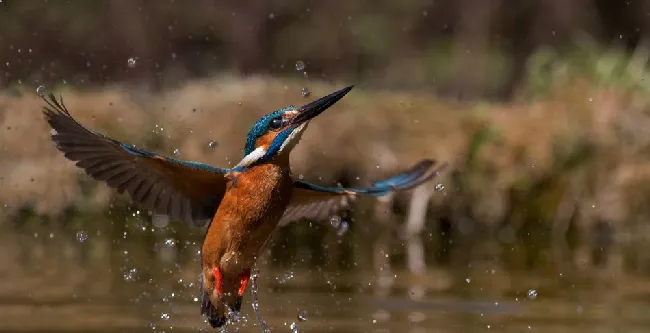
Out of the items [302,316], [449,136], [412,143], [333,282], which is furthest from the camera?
[449,136]

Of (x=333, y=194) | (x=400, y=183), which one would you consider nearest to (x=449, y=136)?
(x=400, y=183)

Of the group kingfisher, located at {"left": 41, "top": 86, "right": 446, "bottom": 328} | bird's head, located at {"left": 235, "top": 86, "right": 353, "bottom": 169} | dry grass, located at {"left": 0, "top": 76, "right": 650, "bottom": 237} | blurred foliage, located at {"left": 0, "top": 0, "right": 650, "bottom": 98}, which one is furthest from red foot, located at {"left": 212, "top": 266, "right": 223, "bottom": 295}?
blurred foliage, located at {"left": 0, "top": 0, "right": 650, "bottom": 98}

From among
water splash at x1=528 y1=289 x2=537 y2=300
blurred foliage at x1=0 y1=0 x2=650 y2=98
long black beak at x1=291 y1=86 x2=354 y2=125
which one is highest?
blurred foliage at x1=0 y1=0 x2=650 y2=98

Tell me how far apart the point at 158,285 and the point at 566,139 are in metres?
3.25

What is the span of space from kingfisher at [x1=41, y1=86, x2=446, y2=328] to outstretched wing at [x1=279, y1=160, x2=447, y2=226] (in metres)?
0.10

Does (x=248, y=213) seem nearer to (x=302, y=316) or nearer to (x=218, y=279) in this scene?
(x=218, y=279)

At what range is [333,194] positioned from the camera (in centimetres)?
512

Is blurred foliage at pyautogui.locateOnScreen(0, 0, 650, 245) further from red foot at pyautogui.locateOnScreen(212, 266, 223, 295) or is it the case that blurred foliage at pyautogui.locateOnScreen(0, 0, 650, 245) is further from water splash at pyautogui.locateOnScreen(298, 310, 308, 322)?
red foot at pyautogui.locateOnScreen(212, 266, 223, 295)

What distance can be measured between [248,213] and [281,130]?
0.28 m

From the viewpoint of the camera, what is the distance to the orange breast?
15.5ft

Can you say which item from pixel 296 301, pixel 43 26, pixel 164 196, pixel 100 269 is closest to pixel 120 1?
pixel 43 26

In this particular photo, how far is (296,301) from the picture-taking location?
238 inches

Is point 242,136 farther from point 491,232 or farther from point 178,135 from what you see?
point 491,232

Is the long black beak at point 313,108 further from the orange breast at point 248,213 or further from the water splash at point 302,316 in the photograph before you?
the water splash at point 302,316
